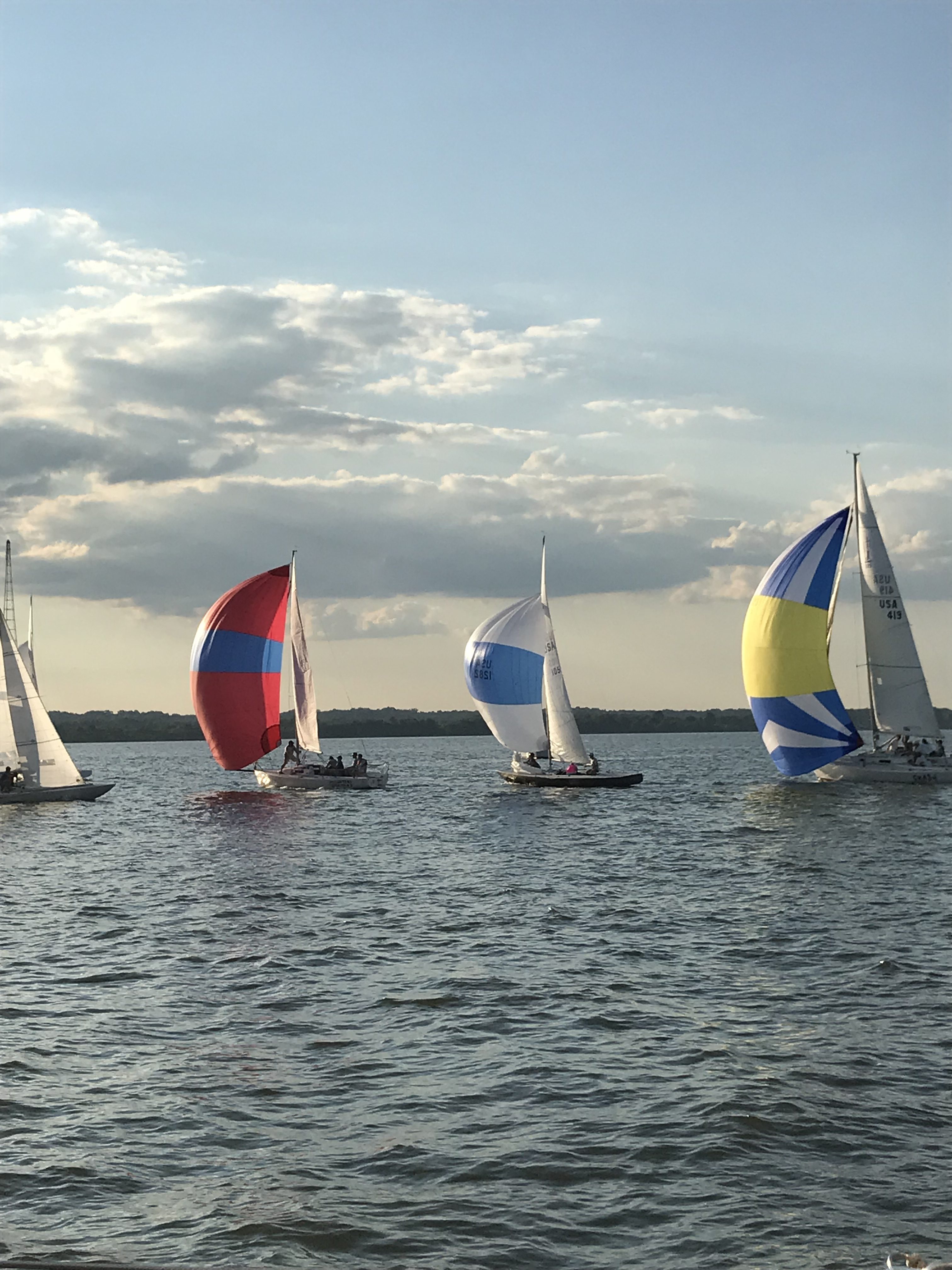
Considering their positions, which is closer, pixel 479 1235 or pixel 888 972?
pixel 479 1235

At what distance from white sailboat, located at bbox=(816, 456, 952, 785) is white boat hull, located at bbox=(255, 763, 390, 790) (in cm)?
2146

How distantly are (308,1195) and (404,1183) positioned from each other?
0.88m

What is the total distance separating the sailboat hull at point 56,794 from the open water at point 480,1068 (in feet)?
60.1

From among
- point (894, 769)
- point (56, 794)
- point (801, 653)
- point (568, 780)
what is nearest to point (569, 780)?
point (568, 780)

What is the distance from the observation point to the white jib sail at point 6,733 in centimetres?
4762

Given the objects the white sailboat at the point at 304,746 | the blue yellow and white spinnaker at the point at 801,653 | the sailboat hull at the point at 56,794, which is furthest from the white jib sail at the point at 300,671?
the blue yellow and white spinnaker at the point at 801,653

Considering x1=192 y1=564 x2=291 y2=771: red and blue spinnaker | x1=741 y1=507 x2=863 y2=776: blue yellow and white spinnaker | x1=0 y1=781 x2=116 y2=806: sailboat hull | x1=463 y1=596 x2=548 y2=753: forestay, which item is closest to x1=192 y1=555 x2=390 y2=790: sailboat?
x1=192 y1=564 x2=291 y2=771: red and blue spinnaker

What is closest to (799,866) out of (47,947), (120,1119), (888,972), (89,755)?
(888,972)

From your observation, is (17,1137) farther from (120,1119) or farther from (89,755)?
(89,755)

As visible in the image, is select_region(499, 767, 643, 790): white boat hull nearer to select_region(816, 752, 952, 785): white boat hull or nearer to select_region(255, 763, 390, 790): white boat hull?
select_region(255, 763, 390, 790): white boat hull

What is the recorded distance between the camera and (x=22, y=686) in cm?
4828

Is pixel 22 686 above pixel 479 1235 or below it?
above

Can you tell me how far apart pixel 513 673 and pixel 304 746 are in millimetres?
10879

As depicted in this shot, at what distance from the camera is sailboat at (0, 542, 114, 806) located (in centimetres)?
4800
